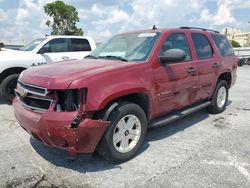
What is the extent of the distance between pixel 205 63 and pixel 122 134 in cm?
260

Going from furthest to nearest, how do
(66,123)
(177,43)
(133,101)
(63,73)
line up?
(177,43) < (133,101) < (63,73) < (66,123)

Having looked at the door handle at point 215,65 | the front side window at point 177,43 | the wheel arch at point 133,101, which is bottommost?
the wheel arch at point 133,101

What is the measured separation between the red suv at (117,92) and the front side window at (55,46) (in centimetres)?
358

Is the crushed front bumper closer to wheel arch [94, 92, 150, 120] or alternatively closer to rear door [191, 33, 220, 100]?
wheel arch [94, 92, 150, 120]

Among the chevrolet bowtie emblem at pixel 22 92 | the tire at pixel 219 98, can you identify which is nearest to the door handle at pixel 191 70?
the tire at pixel 219 98

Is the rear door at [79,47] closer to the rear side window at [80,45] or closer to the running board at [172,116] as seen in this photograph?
the rear side window at [80,45]

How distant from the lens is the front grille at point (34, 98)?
3846mm

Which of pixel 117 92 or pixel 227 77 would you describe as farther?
pixel 227 77

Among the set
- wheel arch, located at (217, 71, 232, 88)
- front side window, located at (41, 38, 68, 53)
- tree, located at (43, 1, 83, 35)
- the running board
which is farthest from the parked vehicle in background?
the running board

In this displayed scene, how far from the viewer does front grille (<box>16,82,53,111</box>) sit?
3.85 metres

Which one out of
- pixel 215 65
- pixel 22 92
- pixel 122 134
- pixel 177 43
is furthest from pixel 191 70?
pixel 22 92

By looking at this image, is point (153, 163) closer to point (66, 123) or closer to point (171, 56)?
point (66, 123)

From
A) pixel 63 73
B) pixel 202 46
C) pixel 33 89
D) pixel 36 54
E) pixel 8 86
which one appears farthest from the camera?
pixel 36 54

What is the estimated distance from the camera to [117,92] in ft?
13.0
